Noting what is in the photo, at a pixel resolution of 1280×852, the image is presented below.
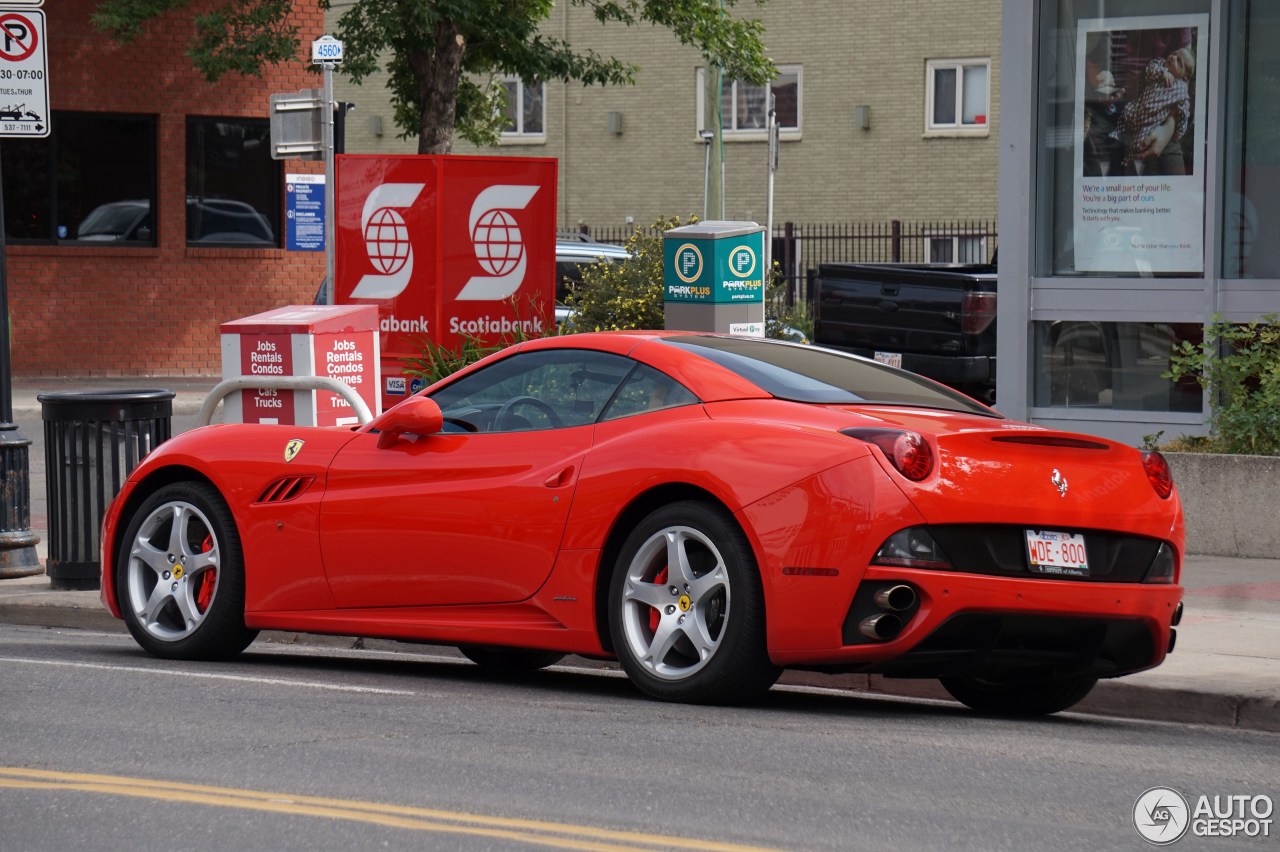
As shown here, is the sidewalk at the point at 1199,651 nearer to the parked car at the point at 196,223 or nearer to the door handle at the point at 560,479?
the door handle at the point at 560,479

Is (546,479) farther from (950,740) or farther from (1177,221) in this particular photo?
(1177,221)

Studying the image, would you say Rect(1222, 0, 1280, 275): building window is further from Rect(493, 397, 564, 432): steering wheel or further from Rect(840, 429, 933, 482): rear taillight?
Rect(840, 429, 933, 482): rear taillight

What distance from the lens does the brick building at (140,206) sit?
88.0 feet

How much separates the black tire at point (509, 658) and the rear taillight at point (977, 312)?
847 centimetres

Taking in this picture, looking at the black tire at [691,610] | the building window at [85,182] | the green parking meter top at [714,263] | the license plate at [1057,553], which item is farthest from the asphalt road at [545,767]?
the building window at [85,182]

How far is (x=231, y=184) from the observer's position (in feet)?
91.0

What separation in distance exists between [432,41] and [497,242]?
45.3ft

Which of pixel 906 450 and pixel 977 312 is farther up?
pixel 977 312

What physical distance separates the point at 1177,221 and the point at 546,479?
7.10 metres

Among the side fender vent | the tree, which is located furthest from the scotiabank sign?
the tree

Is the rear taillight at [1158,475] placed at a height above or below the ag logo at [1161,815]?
above

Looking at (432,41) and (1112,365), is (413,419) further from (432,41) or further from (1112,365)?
(432,41)

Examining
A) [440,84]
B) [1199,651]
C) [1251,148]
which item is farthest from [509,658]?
[440,84]

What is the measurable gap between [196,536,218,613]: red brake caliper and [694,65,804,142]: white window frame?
3081 cm
